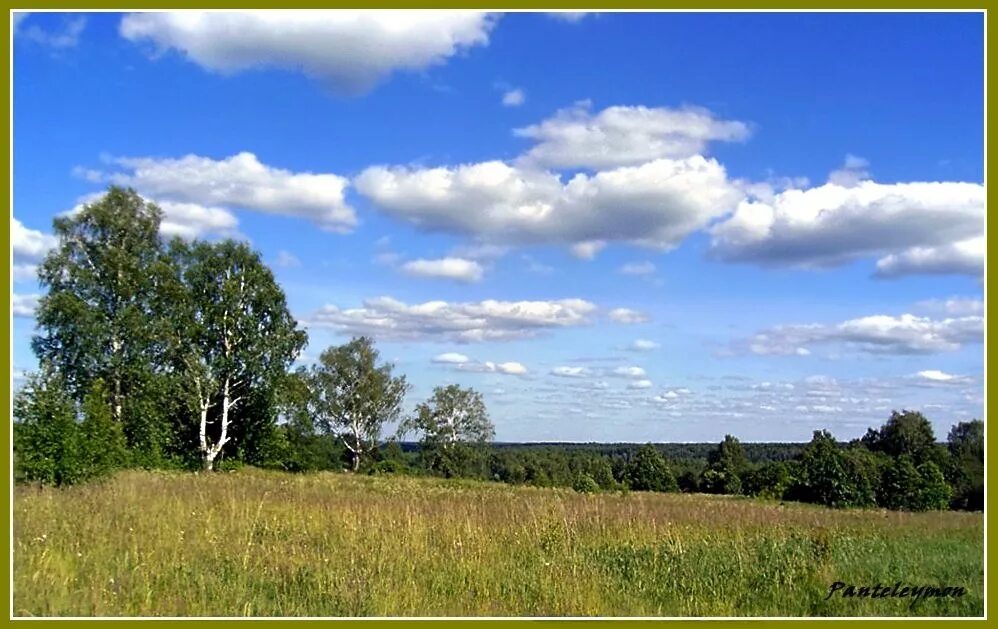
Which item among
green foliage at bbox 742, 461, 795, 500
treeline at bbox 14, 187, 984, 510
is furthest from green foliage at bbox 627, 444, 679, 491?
treeline at bbox 14, 187, 984, 510

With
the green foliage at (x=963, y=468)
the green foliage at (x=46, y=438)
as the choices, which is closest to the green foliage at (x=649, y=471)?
the green foliage at (x=963, y=468)

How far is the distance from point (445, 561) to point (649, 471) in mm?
54879

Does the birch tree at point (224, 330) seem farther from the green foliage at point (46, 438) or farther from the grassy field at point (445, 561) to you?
the grassy field at point (445, 561)

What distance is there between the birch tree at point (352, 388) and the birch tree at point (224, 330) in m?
17.0

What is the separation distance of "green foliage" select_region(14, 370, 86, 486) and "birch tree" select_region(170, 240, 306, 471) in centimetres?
1905

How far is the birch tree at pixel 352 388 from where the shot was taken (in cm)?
5331

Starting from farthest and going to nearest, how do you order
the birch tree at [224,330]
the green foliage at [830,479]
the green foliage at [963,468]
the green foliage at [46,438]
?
1. the birch tree at [224,330]
2. the green foliage at [830,479]
3. the green foliage at [963,468]
4. the green foliage at [46,438]

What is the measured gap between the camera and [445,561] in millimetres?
8039

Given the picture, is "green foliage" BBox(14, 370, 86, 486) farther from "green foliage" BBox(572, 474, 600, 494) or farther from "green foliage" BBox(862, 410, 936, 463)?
"green foliage" BBox(862, 410, 936, 463)

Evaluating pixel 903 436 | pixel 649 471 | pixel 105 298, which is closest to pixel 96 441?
pixel 105 298

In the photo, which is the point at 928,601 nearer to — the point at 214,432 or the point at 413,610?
the point at 413,610

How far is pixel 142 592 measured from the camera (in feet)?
22.1

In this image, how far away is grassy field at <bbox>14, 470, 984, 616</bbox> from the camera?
267 inches

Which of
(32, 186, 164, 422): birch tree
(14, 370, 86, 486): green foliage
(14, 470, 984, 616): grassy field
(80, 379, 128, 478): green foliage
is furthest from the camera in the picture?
(32, 186, 164, 422): birch tree
